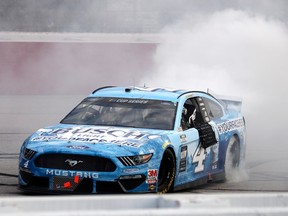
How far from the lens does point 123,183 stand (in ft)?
28.3

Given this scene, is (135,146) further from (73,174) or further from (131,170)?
(73,174)

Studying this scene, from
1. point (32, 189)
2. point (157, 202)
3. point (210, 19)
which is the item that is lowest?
point (32, 189)

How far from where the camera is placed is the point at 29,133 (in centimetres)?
1526

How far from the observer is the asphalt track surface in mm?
10203

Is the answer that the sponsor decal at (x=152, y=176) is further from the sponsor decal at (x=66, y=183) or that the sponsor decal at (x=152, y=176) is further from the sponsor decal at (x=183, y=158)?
the sponsor decal at (x=66, y=183)

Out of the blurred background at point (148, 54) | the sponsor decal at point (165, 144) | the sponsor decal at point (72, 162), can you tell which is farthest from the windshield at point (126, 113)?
the blurred background at point (148, 54)

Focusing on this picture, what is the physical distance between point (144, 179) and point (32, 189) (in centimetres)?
109

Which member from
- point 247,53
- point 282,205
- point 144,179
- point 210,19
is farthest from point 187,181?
point 210,19

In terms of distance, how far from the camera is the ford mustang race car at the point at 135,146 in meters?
8.63

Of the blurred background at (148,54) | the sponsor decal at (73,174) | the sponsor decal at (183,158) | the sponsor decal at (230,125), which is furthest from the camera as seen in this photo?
the blurred background at (148,54)

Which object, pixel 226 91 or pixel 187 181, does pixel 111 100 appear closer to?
pixel 187 181

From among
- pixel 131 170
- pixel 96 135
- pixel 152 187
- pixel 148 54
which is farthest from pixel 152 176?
pixel 148 54

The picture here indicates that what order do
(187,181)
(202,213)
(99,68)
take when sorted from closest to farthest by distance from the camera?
(202,213) → (187,181) → (99,68)

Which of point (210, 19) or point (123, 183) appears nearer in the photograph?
point (123, 183)
